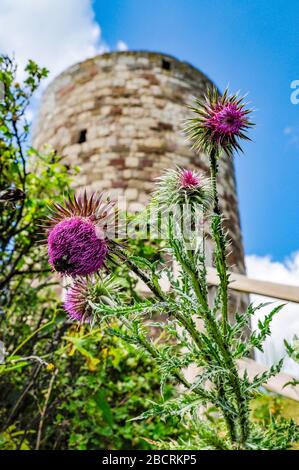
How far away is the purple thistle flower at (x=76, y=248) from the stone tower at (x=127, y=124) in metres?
3.76

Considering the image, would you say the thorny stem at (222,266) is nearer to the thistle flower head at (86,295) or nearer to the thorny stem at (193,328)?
the thorny stem at (193,328)

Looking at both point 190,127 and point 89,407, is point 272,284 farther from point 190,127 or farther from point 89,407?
point 89,407

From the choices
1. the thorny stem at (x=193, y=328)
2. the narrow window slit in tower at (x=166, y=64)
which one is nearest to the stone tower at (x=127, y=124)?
the narrow window slit in tower at (x=166, y=64)

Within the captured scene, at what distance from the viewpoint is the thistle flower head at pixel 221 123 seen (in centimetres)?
86

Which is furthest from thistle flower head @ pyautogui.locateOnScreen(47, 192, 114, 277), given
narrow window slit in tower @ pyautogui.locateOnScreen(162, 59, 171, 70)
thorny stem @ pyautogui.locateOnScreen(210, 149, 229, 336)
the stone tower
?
narrow window slit in tower @ pyautogui.locateOnScreen(162, 59, 171, 70)

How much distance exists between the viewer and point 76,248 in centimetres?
80

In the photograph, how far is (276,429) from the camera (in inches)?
33.8

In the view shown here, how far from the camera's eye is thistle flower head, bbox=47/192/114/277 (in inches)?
Answer: 31.8

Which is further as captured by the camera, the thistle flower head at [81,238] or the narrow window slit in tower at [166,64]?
the narrow window slit in tower at [166,64]

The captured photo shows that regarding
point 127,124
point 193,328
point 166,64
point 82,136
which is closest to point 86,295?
point 193,328

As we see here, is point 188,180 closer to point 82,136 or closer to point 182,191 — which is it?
point 182,191

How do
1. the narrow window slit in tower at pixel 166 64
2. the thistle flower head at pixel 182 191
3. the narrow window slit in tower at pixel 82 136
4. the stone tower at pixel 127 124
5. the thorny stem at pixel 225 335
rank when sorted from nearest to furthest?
the thorny stem at pixel 225 335
the thistle flower head at pixel 182 191
the stone tower at pixel 127 124
the narrow window slit in tower at pixel 82 136
the narrow window slit in tower at pixel 166 64

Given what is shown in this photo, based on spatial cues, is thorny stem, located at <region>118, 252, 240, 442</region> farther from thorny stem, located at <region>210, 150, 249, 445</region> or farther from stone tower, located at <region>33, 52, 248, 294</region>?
stone tower, located at <region>33, 52, 248, 294</region>

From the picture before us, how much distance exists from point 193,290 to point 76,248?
24 centimetres
